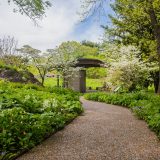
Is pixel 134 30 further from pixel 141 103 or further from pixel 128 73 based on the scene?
pixel 141 103

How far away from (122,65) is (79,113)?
1020cm

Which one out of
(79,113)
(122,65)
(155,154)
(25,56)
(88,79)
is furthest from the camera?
(88,79)

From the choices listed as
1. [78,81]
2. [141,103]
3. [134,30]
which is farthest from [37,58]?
[141,103]

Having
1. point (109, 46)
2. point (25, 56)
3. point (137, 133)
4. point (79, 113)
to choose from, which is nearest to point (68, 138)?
point (137, 133)

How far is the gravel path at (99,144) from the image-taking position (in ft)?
19.7

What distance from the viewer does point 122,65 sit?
21578 millimetres

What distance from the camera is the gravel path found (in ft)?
19.7

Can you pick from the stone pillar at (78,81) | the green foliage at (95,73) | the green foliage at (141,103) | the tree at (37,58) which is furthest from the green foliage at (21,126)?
the green foliage at (95,73)

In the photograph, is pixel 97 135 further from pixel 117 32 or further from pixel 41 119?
pixel 117 32

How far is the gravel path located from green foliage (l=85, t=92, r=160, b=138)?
309mm

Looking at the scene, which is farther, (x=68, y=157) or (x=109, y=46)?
(x=109, y=46)

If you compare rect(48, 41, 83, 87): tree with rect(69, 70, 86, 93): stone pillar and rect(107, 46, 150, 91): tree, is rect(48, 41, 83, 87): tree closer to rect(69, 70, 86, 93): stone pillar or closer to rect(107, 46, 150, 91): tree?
rect(69, 70, 86, 93): stone pillar

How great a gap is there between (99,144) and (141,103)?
685 cm

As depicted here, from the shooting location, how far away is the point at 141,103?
13422 millimetres
